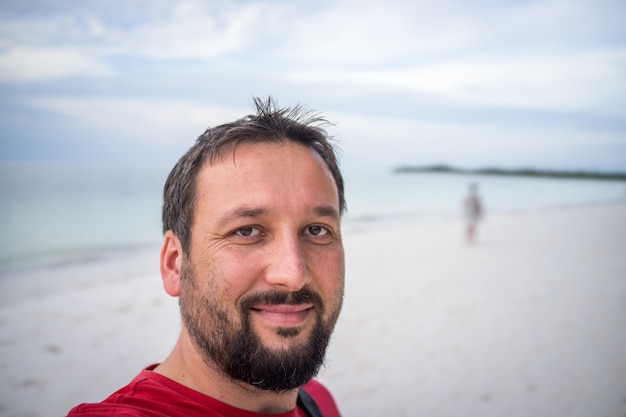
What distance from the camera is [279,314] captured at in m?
1.38

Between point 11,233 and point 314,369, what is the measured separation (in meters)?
21.6

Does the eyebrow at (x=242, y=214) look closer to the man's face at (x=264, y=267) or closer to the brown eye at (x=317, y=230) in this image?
the man's face at (x=264, y=267)

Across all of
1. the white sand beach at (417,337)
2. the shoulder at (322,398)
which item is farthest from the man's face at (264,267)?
the white sand beach at (417,337)

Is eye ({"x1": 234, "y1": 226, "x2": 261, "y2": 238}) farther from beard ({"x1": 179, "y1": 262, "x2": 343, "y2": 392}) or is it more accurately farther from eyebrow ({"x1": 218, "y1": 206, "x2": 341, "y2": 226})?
beard ({"x1": 179, "y1": 262, "x2": 343, "y2": 392})

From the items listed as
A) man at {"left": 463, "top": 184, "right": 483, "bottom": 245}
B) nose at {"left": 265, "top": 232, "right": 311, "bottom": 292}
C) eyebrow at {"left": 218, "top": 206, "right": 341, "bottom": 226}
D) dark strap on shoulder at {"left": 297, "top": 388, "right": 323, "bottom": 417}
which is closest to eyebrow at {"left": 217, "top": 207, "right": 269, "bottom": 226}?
eyebrow at {"left": 218, "top": 206, "right": 341, "bottom": 226}

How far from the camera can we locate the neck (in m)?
1.45

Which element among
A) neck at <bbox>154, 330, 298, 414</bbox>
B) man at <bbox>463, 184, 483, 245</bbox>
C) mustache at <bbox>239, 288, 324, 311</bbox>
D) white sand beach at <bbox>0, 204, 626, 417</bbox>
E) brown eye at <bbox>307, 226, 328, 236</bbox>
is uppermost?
brown eye at <bbox>307, 226, 328, 236</bbox>

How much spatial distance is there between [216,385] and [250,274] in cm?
40

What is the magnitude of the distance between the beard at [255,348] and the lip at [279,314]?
0.02 m

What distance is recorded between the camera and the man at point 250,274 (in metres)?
1.38

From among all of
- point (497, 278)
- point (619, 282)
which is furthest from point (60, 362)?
point (619, 282)

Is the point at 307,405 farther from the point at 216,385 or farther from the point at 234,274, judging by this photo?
the point at 234,274

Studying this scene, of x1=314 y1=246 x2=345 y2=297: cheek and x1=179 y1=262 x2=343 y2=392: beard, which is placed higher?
x1=314 y1=246 x2=345 y2=297: cheek

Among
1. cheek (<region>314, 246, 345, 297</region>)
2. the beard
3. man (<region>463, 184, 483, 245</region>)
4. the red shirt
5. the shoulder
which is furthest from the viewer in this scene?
man (<region>463, 184, 483, 245</region>)
